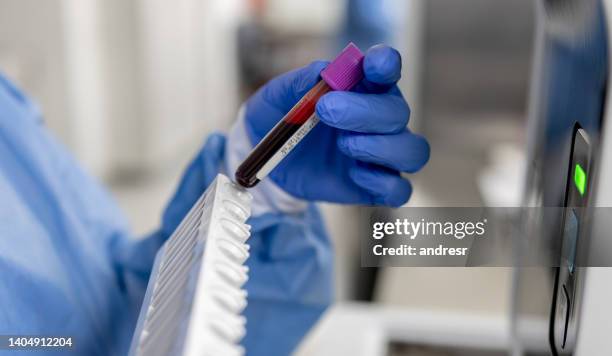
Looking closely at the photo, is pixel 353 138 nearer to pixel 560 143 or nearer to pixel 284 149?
pixel 284 149

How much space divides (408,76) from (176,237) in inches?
49.2

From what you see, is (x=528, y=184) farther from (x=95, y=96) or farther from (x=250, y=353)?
(x=95, y=96)

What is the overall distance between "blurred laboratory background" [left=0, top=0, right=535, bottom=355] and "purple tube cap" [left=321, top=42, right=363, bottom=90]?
28 centimetres

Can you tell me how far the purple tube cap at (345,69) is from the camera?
49 cm

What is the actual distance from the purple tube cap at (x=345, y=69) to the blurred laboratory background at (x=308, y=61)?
282 mm

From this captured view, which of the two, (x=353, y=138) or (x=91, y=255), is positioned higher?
(x=353, y=138)

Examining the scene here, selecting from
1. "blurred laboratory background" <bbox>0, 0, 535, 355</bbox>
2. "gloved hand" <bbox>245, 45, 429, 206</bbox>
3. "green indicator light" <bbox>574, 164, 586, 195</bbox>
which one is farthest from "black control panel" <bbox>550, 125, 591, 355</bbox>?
"blurred laboratory background" <bbox>0, 0, 535, 355</bbox>

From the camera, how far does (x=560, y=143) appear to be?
554 mm

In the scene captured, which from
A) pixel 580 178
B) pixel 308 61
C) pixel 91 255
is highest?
pixel 308 61

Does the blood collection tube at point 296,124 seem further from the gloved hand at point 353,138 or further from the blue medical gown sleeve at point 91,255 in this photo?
the blue medical gown sleeve at point 91,255

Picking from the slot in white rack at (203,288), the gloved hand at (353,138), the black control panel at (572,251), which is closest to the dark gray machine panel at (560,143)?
the black control panel at (572,251)

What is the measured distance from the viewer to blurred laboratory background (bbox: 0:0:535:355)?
108 cm

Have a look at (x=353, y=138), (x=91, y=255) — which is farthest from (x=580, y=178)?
(x=91, y=255)

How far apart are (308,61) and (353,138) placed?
118cm
